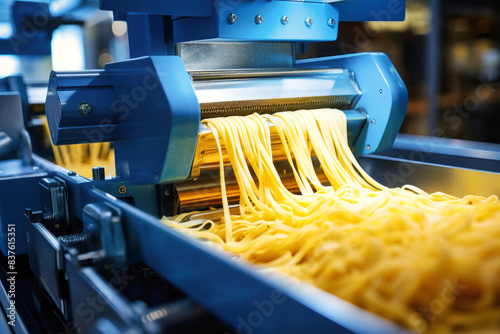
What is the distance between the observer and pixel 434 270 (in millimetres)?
731

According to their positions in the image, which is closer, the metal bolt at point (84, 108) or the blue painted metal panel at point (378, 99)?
the metal bolt at point (84, 108)

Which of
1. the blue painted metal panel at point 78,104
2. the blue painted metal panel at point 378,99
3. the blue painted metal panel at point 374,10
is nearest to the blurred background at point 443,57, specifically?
the blue painted metal panel at point 374,10

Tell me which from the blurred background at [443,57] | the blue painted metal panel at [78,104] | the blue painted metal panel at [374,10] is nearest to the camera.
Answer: the blue painted metal panel at [78,104]

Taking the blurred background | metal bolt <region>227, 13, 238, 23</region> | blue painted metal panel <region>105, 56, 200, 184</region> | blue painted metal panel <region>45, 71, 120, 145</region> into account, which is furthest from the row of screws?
Answer: the blurred background

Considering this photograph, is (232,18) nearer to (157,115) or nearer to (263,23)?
(263,23)

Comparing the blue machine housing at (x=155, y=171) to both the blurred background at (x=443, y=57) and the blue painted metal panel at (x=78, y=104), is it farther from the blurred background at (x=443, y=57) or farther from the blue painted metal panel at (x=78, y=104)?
the blurred background at (x=443, y=57)

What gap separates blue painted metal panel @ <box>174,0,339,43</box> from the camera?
138 centimetres

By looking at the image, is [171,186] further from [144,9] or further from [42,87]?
[42,87]

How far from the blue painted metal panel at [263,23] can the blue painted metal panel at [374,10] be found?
11 centimetres

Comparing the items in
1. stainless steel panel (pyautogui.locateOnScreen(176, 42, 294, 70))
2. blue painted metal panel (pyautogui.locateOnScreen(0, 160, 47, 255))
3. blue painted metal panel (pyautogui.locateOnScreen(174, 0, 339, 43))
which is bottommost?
blue painted metal panel (pyautogui.locateOnScreen(0, 160, 47, 255))

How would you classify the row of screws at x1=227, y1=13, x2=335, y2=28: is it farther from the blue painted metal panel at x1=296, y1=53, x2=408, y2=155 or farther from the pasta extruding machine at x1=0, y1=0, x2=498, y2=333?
the blue painted metal panel at x1=296, y1=53, x2=408, y2=155

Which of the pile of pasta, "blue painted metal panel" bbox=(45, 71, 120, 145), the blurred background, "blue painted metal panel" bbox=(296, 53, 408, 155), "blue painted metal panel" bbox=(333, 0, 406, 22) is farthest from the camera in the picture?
the blurred background

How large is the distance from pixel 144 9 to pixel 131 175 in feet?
1.64

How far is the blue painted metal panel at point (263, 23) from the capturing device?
138 centimetres
